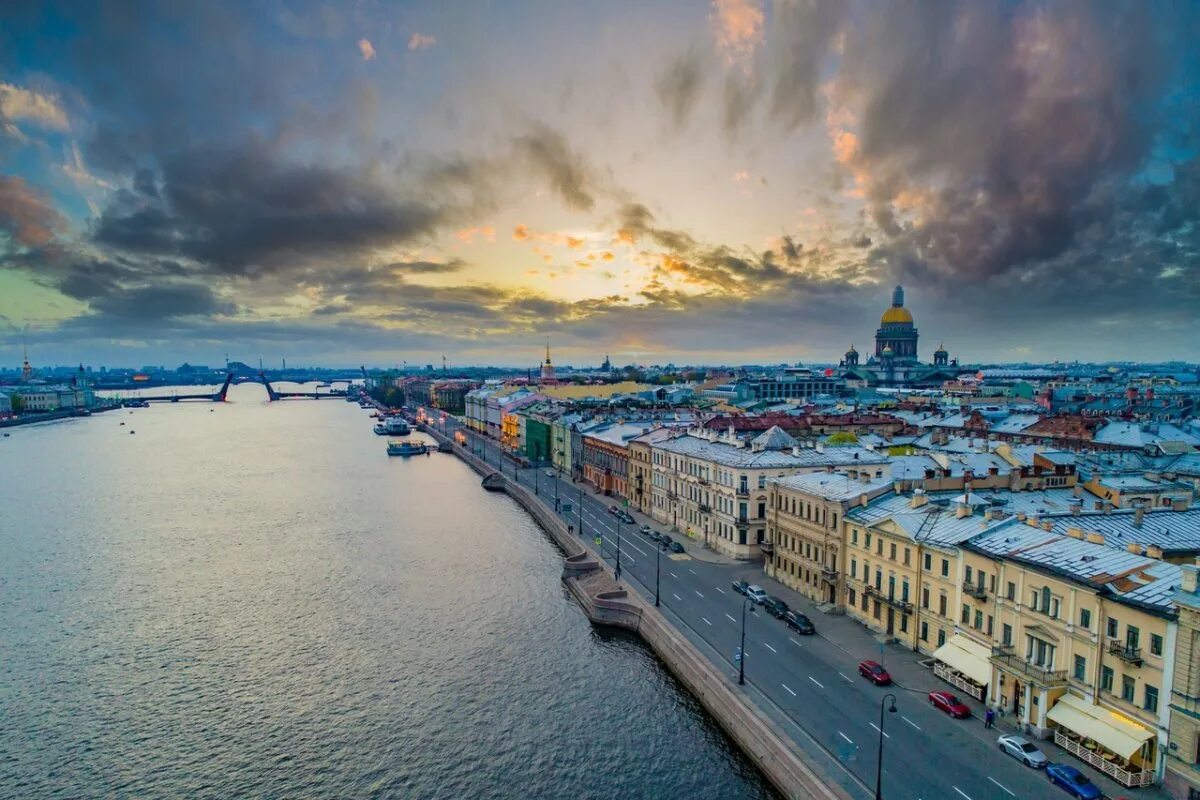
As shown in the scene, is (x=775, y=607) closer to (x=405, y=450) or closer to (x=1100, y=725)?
(x=1100, y=725)

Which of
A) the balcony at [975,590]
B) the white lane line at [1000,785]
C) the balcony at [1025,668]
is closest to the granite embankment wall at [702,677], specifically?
the white lane line at [1000,785]

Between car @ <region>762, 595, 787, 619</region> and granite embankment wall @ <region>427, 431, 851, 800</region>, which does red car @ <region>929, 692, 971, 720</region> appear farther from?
car @ <region>762, 595, 787, 619</region>

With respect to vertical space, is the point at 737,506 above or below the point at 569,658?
above

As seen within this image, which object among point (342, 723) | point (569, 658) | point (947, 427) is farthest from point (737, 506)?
point (947, 427)

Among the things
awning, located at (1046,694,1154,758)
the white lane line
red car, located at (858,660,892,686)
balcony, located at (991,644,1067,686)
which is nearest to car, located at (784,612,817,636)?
red car, located at (858,660,892,686)

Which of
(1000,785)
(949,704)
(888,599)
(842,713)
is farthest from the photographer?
(888,599)

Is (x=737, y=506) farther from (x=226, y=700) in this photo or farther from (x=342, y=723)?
(x=226, y=700)

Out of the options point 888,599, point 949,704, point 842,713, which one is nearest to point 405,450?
point 888,599
